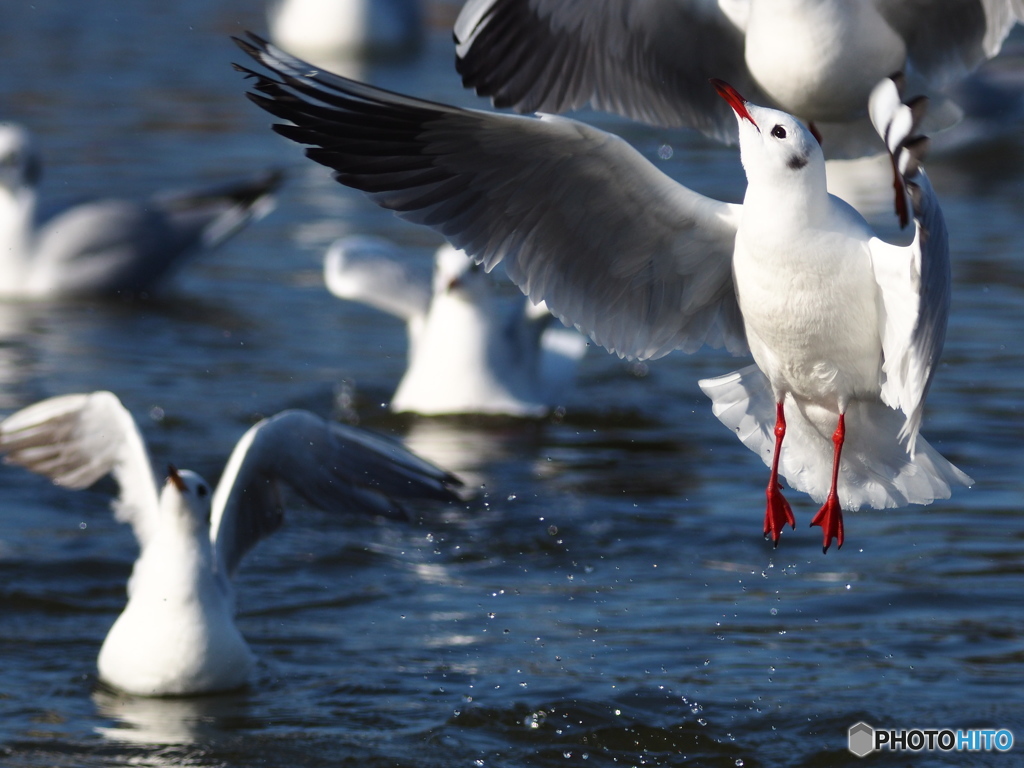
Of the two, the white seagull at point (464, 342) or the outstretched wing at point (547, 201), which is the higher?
the outstretched wing at point (547, 201)

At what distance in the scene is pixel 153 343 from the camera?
8.84m

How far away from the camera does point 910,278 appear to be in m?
3.85

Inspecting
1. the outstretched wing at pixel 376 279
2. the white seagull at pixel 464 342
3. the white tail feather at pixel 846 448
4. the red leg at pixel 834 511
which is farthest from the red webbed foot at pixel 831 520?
the outstretched wing at pixel 376 279

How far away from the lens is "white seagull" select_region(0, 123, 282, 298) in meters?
9.55

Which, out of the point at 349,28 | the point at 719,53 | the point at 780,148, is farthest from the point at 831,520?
the point at 349,28

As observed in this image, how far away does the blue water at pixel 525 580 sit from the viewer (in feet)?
15.8

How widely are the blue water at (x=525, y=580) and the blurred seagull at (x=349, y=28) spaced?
23.0ft

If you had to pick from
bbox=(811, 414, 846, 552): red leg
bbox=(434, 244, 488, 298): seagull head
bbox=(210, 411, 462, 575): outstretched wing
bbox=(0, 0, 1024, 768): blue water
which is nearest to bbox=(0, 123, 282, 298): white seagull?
bbox=(0, 0, 1024, 768): blue water

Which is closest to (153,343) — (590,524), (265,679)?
(590,524)

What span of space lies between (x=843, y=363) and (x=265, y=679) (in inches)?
75.1

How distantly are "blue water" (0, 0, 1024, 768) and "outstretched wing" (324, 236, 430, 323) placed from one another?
1.07ft

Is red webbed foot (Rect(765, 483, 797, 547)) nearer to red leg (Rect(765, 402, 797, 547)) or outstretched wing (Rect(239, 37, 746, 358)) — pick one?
red leg (Rect(765, 402, 797, 547))

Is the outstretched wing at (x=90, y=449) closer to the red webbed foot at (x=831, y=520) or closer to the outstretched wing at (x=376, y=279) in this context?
the red webbed foot at (x=831, y=520)

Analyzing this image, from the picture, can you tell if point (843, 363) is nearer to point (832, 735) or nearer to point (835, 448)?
point (835, 448)
